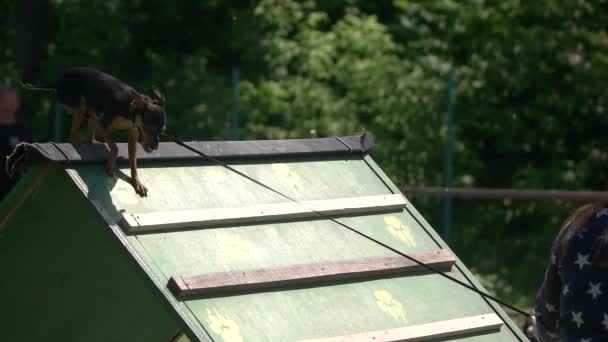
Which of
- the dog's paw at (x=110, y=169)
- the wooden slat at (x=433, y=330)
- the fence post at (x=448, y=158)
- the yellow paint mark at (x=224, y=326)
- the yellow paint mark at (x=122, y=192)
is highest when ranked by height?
the dog's paw at (x=110, y=169)

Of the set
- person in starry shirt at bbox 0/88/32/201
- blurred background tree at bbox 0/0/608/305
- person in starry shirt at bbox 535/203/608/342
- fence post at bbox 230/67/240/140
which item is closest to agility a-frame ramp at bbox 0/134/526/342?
person in starry shirt at bbox 535/203/608/342

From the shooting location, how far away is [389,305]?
4.75m

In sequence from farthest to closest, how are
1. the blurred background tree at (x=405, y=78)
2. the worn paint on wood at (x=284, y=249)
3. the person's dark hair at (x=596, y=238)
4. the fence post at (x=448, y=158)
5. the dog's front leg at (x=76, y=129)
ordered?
the blurred background tree at (x=405, y=78) < the fence post at (x=448, y=158) < the dog's front leg at (x=76, y=129) < the worn paint on wood at (x=284, y=249) < the person's dark hair at (x=596, y=238)

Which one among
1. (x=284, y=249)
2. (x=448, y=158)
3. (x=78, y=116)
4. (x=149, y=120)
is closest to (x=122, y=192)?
(x=149, y=120)

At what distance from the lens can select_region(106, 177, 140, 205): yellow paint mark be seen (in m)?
4.46

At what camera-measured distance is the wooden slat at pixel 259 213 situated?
14.5ft

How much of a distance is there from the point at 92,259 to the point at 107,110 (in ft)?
2.22

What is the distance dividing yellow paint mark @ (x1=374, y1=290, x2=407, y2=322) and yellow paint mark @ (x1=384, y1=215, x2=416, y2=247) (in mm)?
436

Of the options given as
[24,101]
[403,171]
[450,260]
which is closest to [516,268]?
[403,171]

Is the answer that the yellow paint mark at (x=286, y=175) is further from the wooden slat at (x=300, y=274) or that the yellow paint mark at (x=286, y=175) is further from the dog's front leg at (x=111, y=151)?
the dog's front leg at (x=111, y=151)

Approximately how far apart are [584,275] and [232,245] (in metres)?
1.70

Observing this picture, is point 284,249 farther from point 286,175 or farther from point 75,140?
point 75,140

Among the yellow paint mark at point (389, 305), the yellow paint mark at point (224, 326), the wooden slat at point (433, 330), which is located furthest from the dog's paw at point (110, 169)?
the yellow paint mark at point (389, 305)

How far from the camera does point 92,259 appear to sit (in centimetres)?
494
